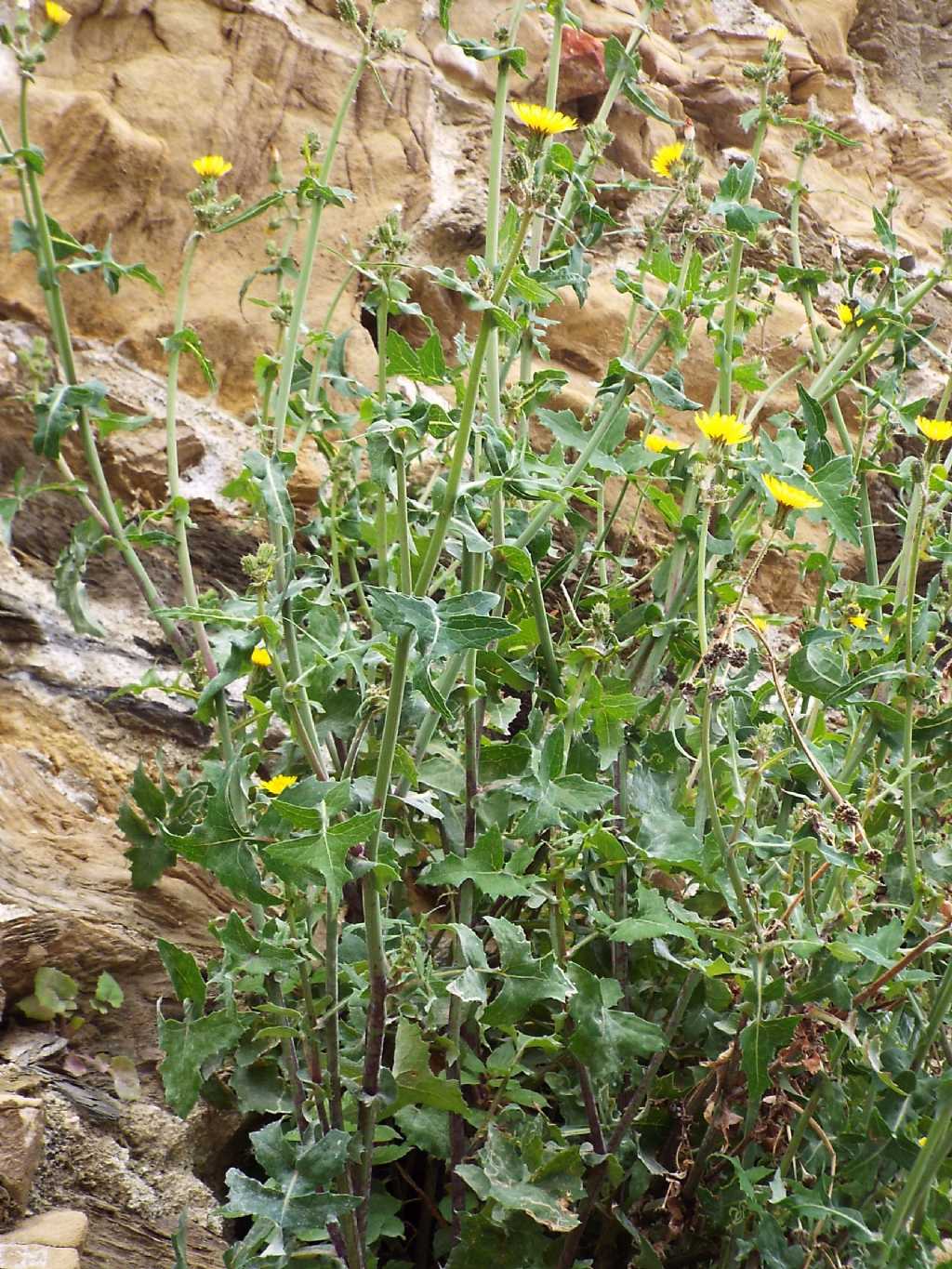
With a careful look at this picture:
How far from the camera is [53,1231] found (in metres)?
1.34

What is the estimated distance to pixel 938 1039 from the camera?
1.40 metres

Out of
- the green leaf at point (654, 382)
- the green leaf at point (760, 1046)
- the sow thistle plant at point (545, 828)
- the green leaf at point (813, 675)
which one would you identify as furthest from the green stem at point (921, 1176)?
the green leaf at point (654, 382)

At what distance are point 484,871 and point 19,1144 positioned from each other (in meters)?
0.67

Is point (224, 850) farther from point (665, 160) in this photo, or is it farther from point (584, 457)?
point (665, 160)

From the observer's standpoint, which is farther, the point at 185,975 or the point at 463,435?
the point at 185,975

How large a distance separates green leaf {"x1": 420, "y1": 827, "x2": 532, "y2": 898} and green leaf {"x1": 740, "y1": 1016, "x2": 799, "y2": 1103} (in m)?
0.29

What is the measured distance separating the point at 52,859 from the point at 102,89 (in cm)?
167

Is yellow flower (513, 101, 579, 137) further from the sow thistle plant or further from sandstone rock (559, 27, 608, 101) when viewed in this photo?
sandstone rock (559, 27, 608, 101)

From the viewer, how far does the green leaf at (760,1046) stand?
3.98 ft

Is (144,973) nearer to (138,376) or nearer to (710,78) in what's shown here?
(138,376)

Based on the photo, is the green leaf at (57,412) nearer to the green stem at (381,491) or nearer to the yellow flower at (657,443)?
the green stem at (381,491)

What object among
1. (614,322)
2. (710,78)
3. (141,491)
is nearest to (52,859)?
(141,491)

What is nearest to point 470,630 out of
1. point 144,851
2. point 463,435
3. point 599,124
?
point 463,435

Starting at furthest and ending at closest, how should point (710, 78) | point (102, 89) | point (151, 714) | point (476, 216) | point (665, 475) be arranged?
1. point (710, 78)
2. point (476, 216)
3. point (102, 89)
4. point (151, 714)
5. point (665, 475)
